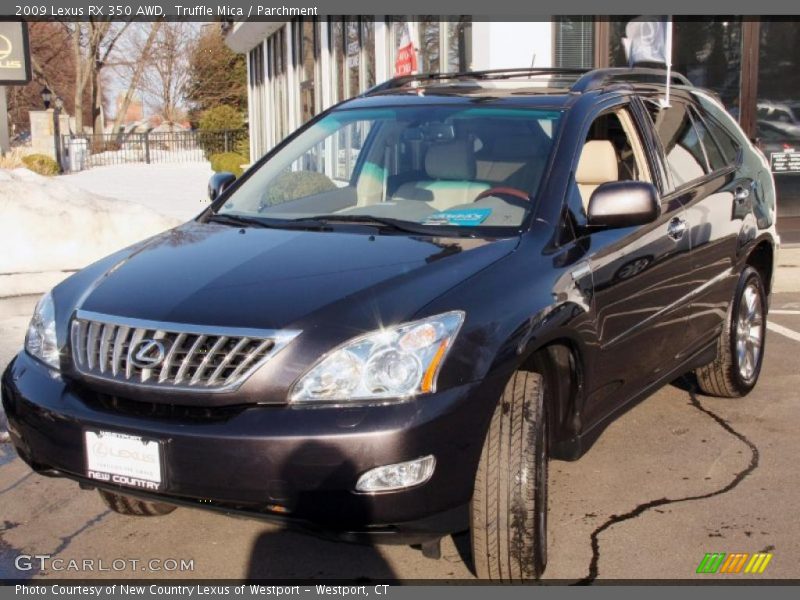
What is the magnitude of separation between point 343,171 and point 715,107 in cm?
237

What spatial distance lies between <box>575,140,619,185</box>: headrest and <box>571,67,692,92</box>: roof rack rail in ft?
0.84

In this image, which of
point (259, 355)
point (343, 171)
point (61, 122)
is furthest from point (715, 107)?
point (61, 122)

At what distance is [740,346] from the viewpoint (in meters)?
5.60

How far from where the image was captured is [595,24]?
11055 mm

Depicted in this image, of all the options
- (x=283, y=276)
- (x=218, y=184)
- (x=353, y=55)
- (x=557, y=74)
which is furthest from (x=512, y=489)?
(x=353, y=55)

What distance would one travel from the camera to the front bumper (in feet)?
9.57

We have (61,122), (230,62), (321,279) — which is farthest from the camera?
(230,62)

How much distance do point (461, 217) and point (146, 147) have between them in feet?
124

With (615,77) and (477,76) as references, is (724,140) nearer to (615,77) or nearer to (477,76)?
(615,77)

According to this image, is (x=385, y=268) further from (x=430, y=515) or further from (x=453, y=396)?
(x=430, y=515)

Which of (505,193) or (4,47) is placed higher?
(4,47)

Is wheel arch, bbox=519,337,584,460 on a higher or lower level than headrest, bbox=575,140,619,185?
lower

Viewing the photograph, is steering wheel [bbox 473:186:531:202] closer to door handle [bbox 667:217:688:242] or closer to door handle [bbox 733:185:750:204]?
door handle [bbox 667:217:688:242]

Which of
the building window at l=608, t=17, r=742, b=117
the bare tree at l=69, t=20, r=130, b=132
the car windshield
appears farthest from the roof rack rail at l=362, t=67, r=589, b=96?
the bare tree at l=69, t=20, r=130, b=132
